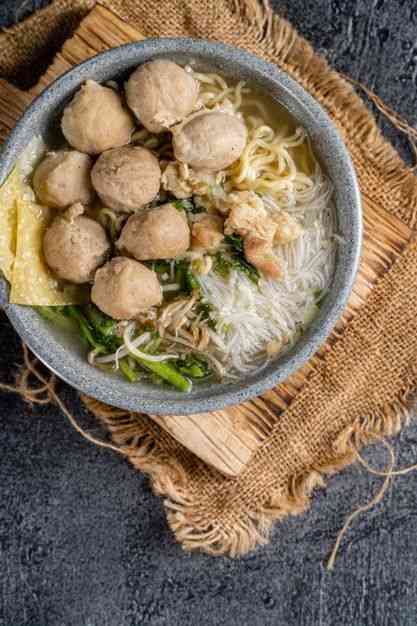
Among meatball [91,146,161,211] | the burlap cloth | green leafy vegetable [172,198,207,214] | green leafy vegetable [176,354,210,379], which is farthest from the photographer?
the burlap cloth

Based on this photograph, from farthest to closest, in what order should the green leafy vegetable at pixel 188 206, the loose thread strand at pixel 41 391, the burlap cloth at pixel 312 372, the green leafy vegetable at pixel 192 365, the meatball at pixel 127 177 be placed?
the loose thread strand at pixel 41 391
the burlap cloth at pixel 312 372
the green leafy vegetable at pixel 192 365
the green leafy vegetable at pixel 188 206
the meatball at pixel 127 177

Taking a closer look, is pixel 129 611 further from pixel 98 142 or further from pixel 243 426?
pixel 98 142

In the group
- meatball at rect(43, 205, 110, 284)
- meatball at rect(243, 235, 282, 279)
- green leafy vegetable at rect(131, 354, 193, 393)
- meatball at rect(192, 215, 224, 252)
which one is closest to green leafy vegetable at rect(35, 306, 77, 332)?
meatball at rect(43, 205, 110, 284)

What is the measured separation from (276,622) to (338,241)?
1496 mm

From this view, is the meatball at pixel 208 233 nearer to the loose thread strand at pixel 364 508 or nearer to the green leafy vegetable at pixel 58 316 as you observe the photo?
the green leafy vegetable at pixel 58 316

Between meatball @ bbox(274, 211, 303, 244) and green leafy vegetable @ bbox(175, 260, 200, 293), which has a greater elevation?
meatball @ bbox(274, 211, 303, 244)

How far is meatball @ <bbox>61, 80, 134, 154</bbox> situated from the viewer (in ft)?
7.48

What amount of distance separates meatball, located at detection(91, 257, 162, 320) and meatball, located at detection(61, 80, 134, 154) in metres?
0.35

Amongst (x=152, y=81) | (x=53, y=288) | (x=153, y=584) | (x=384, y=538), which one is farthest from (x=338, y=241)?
(x=153, y=584)

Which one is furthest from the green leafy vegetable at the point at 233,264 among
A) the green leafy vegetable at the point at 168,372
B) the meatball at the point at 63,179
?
the meatball at the point at 63,179

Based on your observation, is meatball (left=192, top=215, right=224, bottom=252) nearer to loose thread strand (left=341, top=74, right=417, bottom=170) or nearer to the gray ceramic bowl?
the gray ceramic bowl

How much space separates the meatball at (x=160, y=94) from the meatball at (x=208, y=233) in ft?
1.00

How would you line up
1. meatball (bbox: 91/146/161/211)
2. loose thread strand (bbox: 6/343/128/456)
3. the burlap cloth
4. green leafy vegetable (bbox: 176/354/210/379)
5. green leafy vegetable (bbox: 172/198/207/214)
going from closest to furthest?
1. meatball (bbox: 91/146/161/211)
2. green leafy vegetable (bbox: 172/198/207/214)
3. green leafy vegetable (bbox: 176/354/210/379)
4. the burlap cloth
5. loose thread strand (bbox: 6/343/128/456)

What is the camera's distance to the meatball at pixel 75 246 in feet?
7.61
